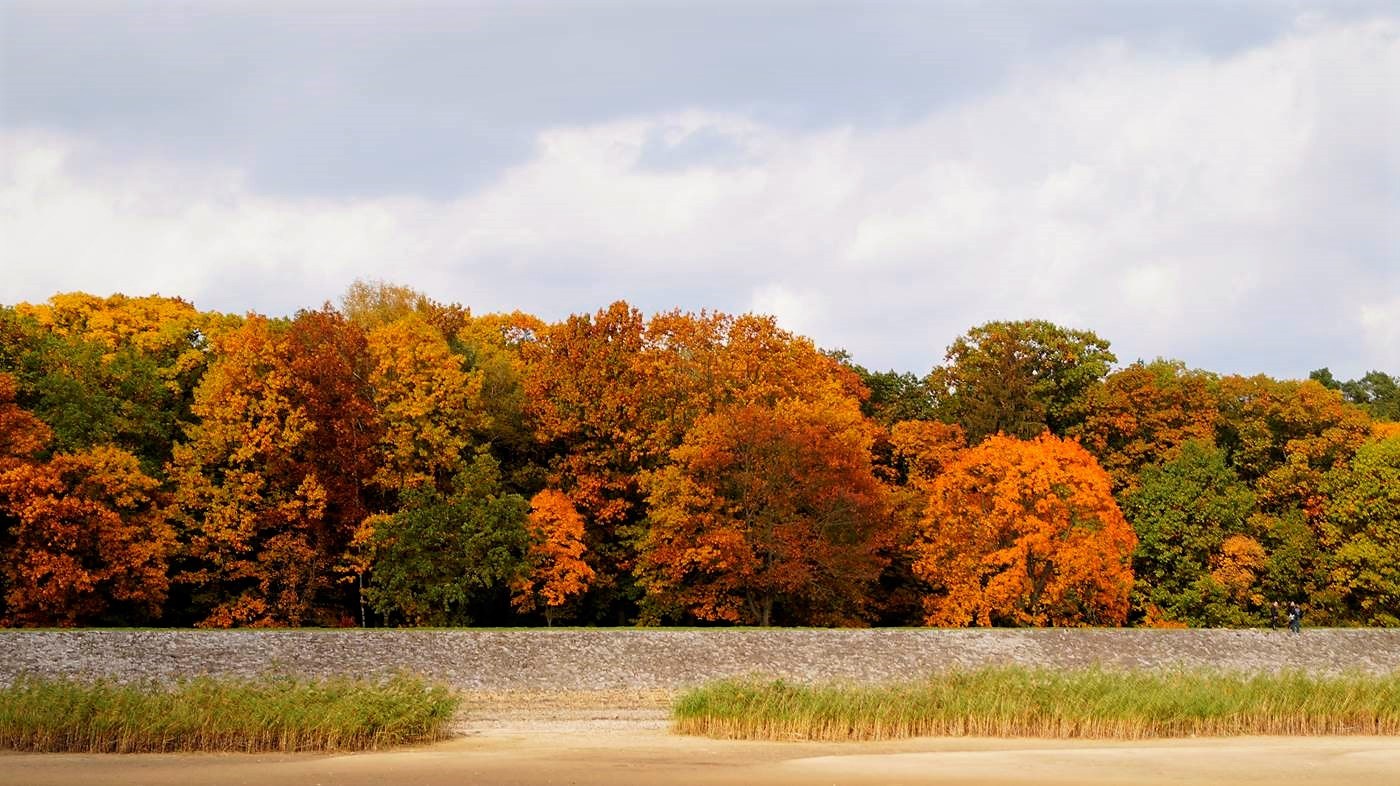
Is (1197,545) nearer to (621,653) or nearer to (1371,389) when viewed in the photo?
(621,653)

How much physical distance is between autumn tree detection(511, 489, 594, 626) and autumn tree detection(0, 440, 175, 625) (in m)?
13.9

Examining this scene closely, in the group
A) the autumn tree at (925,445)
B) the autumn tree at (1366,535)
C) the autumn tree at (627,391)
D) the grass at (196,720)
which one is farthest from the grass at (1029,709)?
the autumn tree at (925,445)

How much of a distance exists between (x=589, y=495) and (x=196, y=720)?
30707 millimetres

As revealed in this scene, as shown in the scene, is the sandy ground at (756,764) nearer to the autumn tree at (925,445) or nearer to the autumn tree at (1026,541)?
the autumn tree at (1026,541)

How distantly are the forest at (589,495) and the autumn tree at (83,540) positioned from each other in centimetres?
14

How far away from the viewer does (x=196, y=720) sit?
26234mm

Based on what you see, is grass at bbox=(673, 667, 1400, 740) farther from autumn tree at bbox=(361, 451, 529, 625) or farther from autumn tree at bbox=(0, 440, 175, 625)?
autumn tree at bbox=(0, 440, 175, 625)

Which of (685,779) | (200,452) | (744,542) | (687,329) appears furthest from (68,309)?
(685,779)

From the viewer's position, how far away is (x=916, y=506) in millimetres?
60000

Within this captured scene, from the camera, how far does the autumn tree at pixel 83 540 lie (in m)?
46.0

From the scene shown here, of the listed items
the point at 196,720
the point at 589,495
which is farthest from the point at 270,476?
the point at 196,720

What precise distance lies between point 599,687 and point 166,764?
17.1 m

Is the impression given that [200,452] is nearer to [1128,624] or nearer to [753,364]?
[753,364]

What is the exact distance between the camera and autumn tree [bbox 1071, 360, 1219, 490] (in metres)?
65.9
